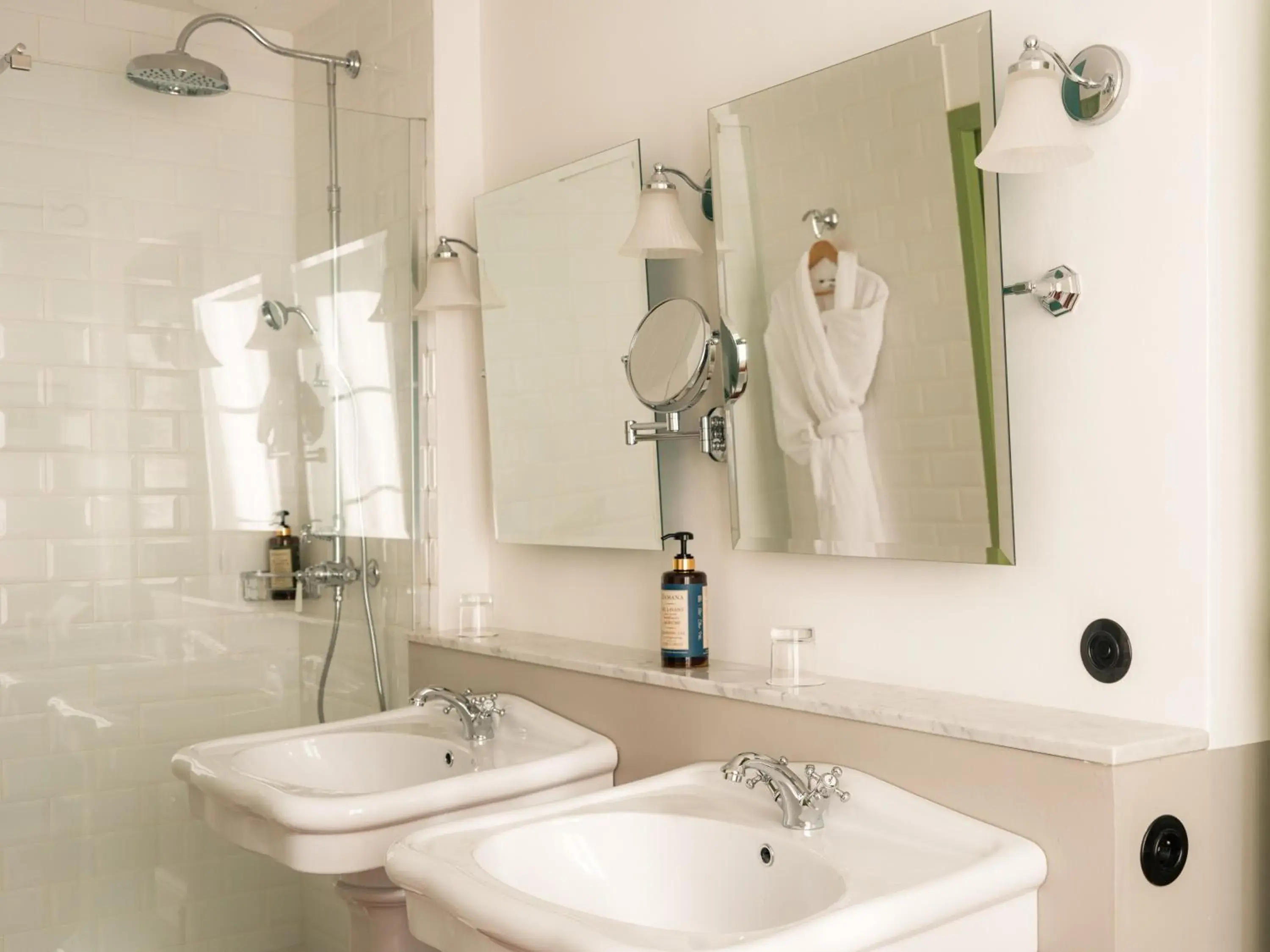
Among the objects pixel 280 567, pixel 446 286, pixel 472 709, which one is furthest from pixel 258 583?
Result: pixel 446 286

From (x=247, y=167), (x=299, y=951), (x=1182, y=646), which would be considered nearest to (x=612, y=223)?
(x=247, y=167)

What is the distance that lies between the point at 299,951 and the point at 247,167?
171 centimetres

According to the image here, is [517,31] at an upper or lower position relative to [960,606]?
upper

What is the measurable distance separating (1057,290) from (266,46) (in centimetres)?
194

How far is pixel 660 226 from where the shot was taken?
1.96 metres

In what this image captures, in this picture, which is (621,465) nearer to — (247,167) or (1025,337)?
(1025,337)

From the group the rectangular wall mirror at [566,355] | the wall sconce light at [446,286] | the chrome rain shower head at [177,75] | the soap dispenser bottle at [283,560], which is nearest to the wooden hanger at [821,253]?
the rectangular wall mirror at [566,355]

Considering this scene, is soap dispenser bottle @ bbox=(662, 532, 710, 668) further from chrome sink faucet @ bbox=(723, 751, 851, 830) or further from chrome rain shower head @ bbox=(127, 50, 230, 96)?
chrome rain shower head @ bbox=(127, 50, 230, 96)

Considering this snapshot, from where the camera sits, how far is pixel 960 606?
164 centimetres

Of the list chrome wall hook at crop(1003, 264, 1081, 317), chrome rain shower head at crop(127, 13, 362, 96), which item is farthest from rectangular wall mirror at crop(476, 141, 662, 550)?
chrome wall hook at crop(1003, 264, 1081, 317)

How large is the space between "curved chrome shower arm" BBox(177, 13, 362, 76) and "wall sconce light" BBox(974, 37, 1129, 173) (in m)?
1.83

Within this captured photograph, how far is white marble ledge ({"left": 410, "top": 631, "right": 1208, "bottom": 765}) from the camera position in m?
1.34

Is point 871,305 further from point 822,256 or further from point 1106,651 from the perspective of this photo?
point 1106,651

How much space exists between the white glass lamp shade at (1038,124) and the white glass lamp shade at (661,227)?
2.14 feet
